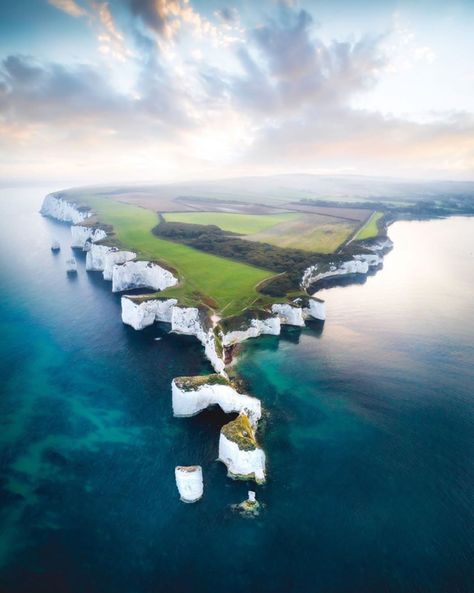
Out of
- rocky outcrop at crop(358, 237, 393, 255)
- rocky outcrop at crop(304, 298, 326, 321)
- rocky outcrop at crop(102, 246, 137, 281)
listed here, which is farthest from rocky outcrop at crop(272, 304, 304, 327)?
rocky outcrop at crop(358, 237, 393, 255)

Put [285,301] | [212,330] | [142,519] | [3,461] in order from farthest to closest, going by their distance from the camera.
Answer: [285,301]
[212,330]
[3,461]
[142,519]

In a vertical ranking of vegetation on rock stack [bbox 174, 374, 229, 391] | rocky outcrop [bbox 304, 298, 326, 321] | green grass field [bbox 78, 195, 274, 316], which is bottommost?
rocky outcrop [bbox 304, 298, 326, 321]

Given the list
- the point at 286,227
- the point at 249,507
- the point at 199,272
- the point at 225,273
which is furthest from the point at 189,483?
the point at 286,227

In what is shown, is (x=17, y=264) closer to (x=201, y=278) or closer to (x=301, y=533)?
(x=201, y=278)

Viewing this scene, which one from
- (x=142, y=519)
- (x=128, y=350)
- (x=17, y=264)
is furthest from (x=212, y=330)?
(x=17, y=264)

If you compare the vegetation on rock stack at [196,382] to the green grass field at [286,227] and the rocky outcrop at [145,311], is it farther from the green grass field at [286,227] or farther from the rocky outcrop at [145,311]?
the green grass field at [286,227]

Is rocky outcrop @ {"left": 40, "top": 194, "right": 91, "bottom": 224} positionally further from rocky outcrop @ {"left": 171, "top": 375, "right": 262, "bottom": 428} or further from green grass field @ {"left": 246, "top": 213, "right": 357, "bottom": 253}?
rocky outcrop @ {"left": 171, "top": 375, "right": 262, "bottom": 428}

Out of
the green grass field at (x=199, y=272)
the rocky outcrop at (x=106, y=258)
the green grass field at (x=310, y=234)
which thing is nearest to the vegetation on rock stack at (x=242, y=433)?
the green grass field at (x=199, y=272)
